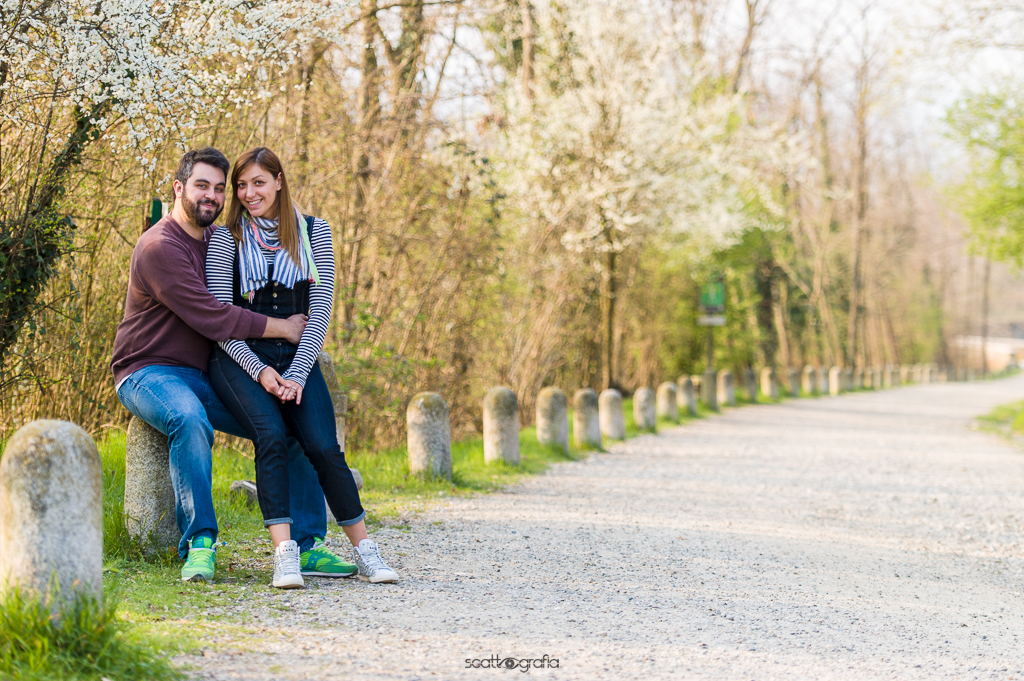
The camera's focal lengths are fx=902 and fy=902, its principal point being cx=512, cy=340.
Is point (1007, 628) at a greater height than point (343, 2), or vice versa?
point (343, 2)

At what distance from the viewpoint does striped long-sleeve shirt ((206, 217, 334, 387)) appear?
4312 millimetres

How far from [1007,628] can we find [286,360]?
12.7ft

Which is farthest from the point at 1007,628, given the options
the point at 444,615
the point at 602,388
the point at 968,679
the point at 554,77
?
the point at 554,77

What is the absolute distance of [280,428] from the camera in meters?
4.31

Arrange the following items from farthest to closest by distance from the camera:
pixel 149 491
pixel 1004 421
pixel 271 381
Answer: pixel 1004 421, pixel 149 491, pixel 271 381

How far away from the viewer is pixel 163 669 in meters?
2.98

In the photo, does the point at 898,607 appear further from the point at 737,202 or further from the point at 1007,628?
the point at 737,202

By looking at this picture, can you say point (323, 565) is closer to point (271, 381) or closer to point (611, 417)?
point (271, 381)

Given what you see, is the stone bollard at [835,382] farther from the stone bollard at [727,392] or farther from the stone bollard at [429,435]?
the stone bollard at [429,435]

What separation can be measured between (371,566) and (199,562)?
0.80m

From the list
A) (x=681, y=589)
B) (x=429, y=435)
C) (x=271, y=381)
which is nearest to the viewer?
(x=271, y=381)

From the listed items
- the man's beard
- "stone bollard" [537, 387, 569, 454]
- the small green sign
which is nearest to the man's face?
the man's beard

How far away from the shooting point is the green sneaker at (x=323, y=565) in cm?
443

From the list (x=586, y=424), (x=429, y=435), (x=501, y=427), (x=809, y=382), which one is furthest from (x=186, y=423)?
(x=809, y=382)
